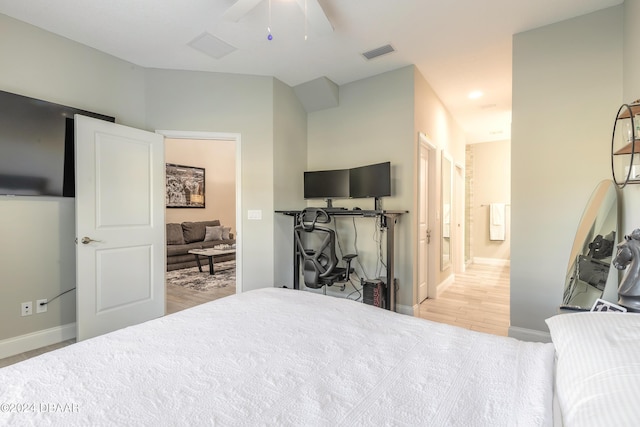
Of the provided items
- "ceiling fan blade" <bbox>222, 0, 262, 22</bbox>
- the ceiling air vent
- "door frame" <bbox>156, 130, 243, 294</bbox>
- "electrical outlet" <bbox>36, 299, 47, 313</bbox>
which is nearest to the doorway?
"door frame" <bbox>156, 130, 243, 294</bbox>

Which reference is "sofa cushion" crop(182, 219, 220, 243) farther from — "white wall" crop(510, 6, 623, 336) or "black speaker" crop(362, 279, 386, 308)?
"white wall" crop(510, 6, 623, 336)

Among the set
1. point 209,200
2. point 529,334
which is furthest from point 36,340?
point 209,200

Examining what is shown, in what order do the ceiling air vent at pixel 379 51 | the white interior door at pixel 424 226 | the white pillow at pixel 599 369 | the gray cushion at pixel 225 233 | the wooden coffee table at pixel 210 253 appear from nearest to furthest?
the white pillow at pixel 599 369 → the ceiling air vent at pixel 379 51 → the white interior door at pixel 424 226 → the wooden coffee table at pixel 210 253 → the gray cushion at pixel 225 233

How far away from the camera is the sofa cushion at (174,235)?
229 inches

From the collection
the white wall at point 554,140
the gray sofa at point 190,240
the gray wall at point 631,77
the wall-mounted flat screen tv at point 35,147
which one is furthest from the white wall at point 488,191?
the wall-mounted flat screen tv at point 35,147

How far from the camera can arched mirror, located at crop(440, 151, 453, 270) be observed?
4.38m

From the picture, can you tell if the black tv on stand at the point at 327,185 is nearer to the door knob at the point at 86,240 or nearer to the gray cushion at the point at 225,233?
the door knob at the point at 86,240

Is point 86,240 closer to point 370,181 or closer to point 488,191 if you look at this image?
point 370,181

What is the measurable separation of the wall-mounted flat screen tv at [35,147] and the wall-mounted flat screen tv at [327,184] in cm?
236

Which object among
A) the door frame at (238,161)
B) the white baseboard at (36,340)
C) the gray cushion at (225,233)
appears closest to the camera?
the white baseboard at (36,340)

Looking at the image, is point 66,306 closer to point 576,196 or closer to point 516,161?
point 516,161

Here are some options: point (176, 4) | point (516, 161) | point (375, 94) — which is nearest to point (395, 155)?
point (375, 94)

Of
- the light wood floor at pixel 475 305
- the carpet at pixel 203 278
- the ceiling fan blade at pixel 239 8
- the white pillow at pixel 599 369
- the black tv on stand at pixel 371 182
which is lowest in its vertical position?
the light wood floor at pixel 475 305

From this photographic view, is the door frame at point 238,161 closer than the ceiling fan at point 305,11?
No
